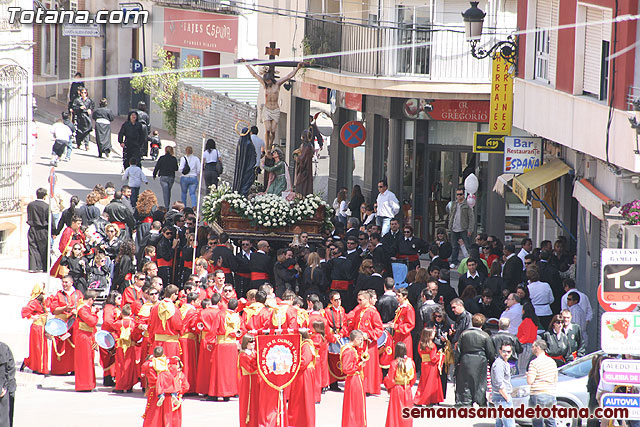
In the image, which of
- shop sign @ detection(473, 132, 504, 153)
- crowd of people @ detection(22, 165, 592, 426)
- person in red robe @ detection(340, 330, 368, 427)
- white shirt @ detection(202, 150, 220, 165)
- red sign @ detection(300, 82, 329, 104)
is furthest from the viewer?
red sign @ detection(300, 82, 329, 104)

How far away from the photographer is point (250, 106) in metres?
34.4

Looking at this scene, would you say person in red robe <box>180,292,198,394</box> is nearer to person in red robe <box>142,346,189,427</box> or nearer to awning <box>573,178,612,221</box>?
person in red robe <box>142,346,189,427</box>

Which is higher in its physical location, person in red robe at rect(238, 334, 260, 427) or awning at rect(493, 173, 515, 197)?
awning at rect(493, 173, 515, 197)

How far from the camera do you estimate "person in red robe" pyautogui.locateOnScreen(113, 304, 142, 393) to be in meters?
17.9

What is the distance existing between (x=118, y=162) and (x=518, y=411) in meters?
22.7

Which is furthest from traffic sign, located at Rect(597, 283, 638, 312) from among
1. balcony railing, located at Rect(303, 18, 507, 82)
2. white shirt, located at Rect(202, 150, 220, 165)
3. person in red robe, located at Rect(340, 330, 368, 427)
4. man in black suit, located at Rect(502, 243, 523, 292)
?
white shirt, located at Rect(202, 150, 220, 165)

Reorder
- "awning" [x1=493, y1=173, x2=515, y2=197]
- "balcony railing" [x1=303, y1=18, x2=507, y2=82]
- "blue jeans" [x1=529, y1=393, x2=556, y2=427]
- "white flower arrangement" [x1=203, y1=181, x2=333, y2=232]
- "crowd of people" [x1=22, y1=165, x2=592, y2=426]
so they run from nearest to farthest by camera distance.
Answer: "blue jeans" [x1=529, y1=393, x2=556, y2=427]
"crowd of people" [x1=22, y1=165, x2=592, y2=426]
"white flower arrangement" [x1=203, y1=181, x2=333, y2=232]
"awning" [x1=493, y1=173, x2=515, y2=197]
"balcony railing" [x1=303, y1=18, x2=507, y2=82]

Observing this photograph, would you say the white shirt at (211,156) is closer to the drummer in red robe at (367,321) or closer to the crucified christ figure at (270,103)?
the crucified christ figure at (270,103)

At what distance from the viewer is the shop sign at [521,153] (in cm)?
2325

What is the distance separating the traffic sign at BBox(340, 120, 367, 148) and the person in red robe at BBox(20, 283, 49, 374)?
11891 millimetres

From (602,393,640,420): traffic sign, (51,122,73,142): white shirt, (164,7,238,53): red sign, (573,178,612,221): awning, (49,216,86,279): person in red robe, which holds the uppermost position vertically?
(164,7,238,53): red sign

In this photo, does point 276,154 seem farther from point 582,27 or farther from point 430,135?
point 582,27

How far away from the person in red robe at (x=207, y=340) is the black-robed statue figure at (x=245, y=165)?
829 centimetres

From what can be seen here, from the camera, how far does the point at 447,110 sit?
27.7 m
